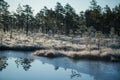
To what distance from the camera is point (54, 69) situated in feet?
92.6

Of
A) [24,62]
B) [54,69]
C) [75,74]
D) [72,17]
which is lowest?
[75,74]

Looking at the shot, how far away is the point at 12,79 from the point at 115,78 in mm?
11824

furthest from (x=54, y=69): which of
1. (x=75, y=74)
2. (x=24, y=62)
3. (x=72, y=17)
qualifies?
(x=72, y=17)

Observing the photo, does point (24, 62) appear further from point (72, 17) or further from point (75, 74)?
point (72, 17)

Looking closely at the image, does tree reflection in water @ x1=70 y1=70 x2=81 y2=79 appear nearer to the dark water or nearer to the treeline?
the dark water

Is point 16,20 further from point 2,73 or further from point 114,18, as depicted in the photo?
point 2,73

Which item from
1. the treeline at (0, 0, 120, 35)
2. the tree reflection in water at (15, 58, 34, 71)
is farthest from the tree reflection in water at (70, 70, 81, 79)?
the treeline at (0, 0, 120, 35)

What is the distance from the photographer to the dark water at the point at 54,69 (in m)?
23.9

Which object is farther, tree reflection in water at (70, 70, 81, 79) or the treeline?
the treeline

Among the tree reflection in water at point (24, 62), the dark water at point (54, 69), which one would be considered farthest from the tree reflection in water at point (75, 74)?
the tree reflection in water at point (24, 62)

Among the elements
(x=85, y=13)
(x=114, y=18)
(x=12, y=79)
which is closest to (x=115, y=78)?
(x=12, y=79)

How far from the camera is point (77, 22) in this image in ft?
239

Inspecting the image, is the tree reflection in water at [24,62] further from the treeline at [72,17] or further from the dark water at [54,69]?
the treeline at [72,17]

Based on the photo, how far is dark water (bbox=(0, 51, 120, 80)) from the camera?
23866 millimetres
